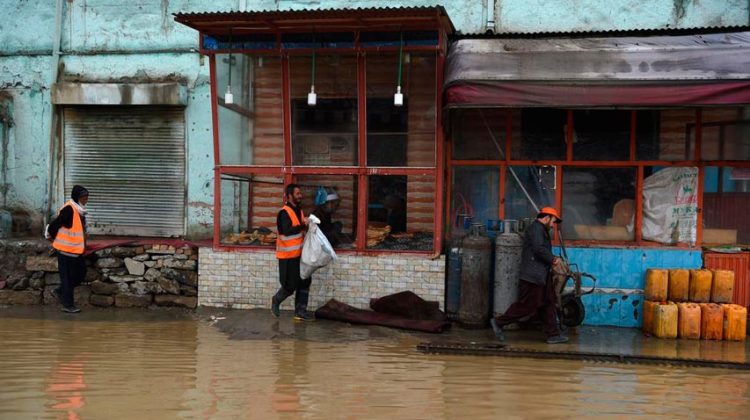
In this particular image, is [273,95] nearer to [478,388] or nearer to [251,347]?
[251,347]

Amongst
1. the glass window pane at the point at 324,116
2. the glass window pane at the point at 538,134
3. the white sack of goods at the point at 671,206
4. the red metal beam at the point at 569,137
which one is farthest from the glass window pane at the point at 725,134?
the glass window pane at the point at 324,116

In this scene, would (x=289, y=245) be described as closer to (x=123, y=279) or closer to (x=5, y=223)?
(x=123, y=279)

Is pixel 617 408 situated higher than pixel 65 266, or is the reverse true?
pixel 65 266

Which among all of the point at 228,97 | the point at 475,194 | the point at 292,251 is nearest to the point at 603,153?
the point at 475,194

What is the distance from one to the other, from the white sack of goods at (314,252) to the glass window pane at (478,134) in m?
2.44

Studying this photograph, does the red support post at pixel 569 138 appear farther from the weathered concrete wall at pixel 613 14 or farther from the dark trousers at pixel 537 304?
the dark trousers at pixel 537 304

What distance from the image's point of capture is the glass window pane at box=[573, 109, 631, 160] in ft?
31.8

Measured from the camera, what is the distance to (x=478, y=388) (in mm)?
6281

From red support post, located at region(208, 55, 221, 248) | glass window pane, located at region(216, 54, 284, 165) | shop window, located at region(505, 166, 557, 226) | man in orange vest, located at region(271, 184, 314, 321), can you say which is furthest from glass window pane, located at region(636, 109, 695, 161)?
red support post, located at region(208, 55, 221, 248)

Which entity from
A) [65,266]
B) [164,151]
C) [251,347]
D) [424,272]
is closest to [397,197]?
[424,272]

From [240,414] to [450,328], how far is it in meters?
4.22

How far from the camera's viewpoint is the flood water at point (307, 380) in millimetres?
5621

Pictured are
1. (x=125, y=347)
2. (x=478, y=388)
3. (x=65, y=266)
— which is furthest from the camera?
(x=65, y=266)

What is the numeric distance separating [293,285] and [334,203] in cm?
148
